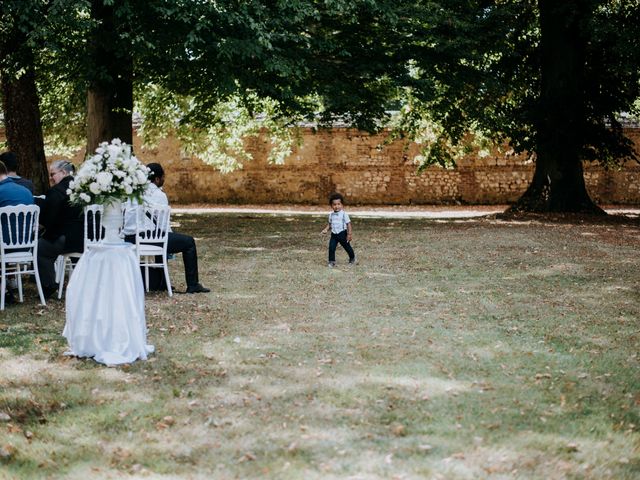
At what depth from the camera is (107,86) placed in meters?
15.9

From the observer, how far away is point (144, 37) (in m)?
13.6

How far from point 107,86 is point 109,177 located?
10.2 m

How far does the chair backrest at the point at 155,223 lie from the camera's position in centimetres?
928

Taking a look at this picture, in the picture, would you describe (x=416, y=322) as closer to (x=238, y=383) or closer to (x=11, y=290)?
(x=238, y=383)

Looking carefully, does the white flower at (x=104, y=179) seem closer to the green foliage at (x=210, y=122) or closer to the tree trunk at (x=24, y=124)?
the tree trunk at (x=24, y=124)

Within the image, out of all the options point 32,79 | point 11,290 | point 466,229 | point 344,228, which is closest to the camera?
point 11,290

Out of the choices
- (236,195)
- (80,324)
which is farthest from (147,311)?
(236,195)

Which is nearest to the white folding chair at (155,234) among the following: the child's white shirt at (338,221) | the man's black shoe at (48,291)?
the man's black shoe at (48,291)

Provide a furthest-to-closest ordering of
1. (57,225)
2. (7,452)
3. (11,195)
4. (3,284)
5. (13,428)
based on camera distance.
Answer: (57,225) < (11,195) < (3,284) < (13,428) < (7,452)

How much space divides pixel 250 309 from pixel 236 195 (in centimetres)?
2379

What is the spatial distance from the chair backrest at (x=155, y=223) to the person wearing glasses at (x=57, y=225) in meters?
0.70

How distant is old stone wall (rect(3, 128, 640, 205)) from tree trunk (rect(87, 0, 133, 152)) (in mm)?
15001

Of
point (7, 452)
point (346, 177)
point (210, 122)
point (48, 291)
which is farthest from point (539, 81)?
point (7, 452)

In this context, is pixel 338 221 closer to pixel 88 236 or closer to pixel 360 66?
pixel 88 236
